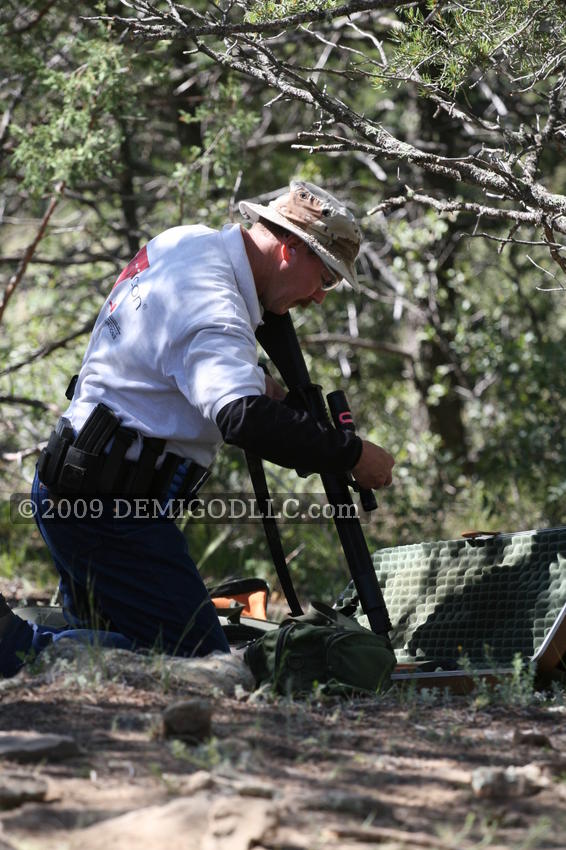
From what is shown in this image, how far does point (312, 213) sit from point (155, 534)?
122cm

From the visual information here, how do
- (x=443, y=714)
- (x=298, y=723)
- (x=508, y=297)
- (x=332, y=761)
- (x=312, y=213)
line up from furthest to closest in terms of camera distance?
(x=508, y=297) → (x=312, y=213) → (x=443, y=714) → (x=298, y=723) → (x=332, y=761)

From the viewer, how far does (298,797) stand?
210cm

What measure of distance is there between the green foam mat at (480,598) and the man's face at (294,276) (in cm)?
116

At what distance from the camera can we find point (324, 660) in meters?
3.11

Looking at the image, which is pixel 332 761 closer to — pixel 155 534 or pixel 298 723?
pixel 298 723

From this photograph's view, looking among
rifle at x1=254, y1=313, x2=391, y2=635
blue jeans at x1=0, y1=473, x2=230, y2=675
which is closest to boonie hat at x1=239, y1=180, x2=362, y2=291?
rifle at x1=254, y1=313, x2=391, y2=635

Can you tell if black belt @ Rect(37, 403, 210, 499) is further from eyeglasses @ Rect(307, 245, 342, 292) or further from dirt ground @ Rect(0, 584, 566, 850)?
eyeglasses @ Rect(307, 245, 342, 292)

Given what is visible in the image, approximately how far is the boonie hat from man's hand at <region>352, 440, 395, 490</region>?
65 cm

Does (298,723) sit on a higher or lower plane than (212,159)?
lower

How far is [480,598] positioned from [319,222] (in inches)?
58.8

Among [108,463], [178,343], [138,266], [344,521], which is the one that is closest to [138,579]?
[108,463]

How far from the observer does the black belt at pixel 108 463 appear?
3375mm

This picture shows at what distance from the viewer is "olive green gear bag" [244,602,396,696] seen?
3.07m

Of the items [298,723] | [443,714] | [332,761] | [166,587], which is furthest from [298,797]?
[166,587]
